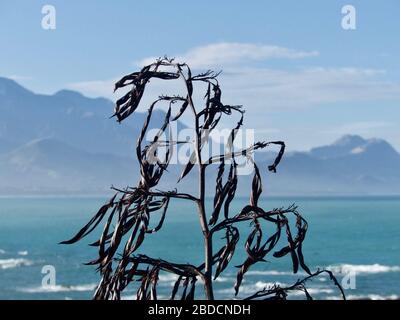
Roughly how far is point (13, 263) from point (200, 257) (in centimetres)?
1698

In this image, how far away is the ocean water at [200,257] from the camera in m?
56.3

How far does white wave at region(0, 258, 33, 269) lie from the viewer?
74.0 metres

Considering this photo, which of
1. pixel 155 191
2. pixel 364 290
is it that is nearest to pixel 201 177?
pixel 155 191

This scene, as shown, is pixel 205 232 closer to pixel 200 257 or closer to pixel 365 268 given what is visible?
pixel 365 268

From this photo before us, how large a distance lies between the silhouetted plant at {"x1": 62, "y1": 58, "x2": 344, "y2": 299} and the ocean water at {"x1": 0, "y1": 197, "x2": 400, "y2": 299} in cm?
4052

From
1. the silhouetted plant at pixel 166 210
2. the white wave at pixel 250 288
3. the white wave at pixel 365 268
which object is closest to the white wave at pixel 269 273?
the white wave at pixel 250 288

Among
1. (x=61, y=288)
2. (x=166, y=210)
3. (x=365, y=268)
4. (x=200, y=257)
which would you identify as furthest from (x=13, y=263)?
(x=166, y=210)

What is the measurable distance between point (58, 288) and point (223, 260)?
5753 cm

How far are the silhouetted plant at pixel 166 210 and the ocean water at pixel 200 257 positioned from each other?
133 ft

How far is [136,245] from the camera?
340 cm

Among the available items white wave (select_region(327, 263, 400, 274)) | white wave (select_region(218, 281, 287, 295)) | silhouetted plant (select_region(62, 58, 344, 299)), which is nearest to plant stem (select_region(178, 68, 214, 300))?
silhouetted plant (select_region(62, 58, 344, 299))

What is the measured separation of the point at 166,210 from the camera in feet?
11.1

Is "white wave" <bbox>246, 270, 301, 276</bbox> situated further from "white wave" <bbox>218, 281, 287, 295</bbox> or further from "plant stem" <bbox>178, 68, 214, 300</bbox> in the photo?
"plant stem" <bbox>178, 68, 214, 300</bbox>
